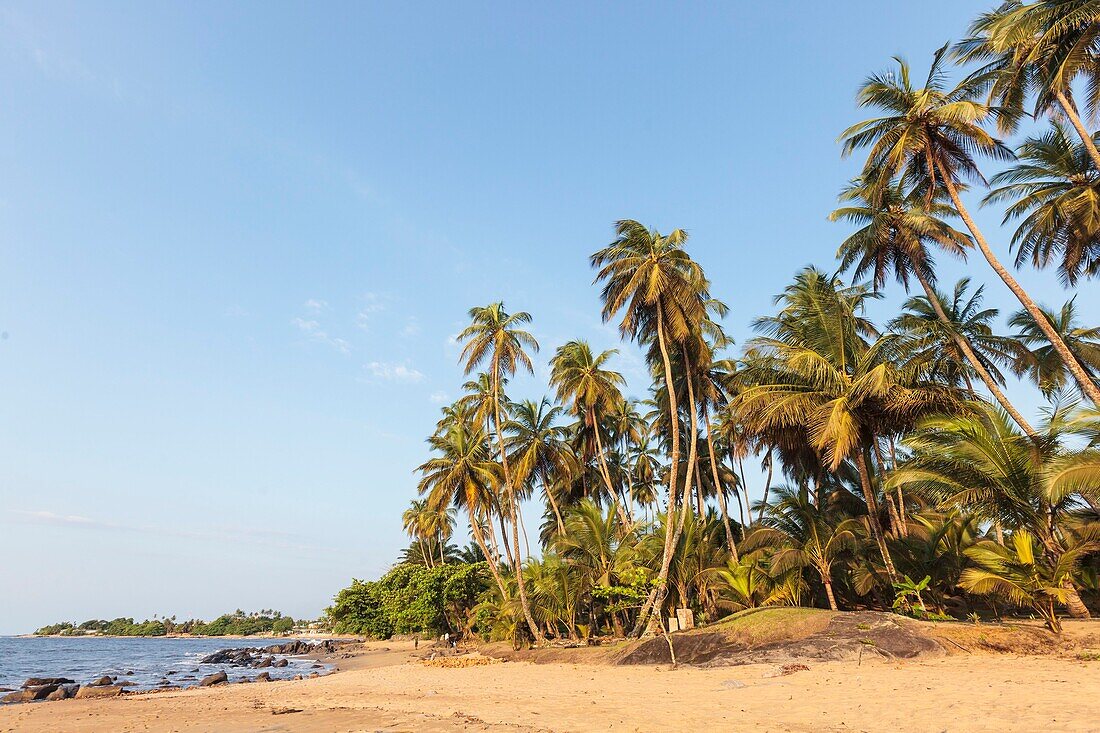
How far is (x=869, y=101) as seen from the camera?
850 inches

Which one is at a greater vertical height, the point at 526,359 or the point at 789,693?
the point at 526,359

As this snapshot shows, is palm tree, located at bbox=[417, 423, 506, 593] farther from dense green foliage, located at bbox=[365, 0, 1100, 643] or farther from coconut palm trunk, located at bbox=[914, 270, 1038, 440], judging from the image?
coconut palm trunk, located at bbox=[914, 270, 1038, 440]

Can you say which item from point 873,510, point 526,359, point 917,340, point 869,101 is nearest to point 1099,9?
point 869,101

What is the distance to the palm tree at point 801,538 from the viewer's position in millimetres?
21906

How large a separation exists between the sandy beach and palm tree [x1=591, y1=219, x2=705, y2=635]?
10.9 meters

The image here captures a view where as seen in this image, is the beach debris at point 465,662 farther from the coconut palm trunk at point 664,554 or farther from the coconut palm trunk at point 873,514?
the coconut palm trunk at point 873,514

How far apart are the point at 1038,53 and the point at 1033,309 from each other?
24.8 ft

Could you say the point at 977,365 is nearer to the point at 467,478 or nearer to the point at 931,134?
the point at 931,134

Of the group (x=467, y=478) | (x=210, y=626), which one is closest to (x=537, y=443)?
(x=467, y=478)

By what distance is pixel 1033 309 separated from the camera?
18.3 metres

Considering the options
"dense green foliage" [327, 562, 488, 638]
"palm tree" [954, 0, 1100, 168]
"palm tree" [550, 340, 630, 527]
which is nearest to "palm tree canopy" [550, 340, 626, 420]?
"palm tree" [550, 340, 630, 527]

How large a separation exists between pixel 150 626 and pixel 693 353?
616ft

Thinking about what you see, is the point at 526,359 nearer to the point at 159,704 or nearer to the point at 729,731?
the point at 159,704

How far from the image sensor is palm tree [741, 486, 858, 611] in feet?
71.9
